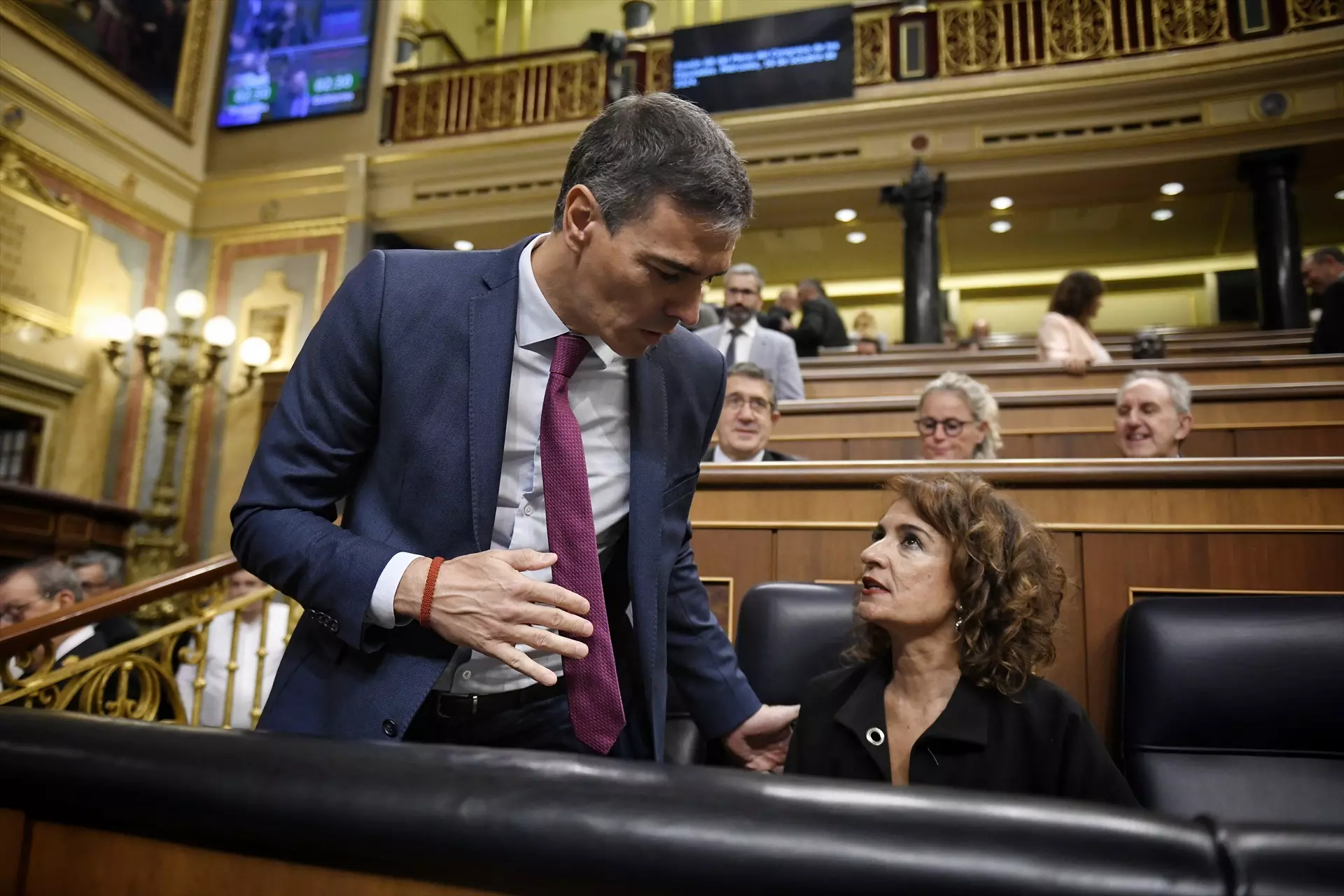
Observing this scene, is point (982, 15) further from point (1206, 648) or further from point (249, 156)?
point (1206, 648)

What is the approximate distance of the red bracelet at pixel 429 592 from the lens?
743mm

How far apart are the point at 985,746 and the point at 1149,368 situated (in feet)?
8.51

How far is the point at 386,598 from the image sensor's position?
756 mm

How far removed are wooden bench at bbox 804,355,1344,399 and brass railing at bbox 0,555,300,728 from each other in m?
2.65

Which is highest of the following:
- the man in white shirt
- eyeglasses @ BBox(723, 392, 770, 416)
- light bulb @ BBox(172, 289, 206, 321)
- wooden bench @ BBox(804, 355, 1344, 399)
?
light bulb @ BBox(172, 289, 206, 321)

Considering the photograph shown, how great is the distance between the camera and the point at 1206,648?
1165 mm

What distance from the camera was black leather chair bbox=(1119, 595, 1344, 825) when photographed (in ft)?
3.60

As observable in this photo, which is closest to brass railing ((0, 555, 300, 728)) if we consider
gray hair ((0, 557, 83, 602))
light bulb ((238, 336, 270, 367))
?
gray hair ((0, 557, 83, 602))

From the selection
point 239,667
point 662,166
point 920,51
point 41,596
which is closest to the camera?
point 662,166

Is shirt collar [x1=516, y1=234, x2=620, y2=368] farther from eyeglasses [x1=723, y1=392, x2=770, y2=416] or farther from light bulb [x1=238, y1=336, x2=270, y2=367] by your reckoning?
light bulb [x1=238, y1=336, x2=270, y2=367]

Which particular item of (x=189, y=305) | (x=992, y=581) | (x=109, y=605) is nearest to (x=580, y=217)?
(x=992, y=581)

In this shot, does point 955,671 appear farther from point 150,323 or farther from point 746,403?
point 150,323

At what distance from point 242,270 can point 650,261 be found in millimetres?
6956

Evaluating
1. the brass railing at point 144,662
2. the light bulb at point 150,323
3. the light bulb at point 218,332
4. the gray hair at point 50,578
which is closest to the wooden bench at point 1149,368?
the brass railing at point 144,662
